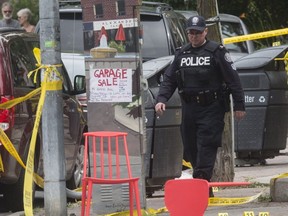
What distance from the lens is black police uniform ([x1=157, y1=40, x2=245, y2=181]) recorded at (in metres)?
9.52

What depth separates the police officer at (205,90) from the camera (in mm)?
9516

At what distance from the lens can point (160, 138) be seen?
10.9 metres

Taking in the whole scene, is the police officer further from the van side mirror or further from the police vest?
the van side mirror

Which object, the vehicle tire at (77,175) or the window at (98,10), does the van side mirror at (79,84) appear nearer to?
the vehicle tire at (77,175)

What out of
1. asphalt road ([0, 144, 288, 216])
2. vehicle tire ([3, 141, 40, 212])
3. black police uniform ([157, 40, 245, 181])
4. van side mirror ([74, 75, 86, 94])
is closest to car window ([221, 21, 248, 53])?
asphalt road ([0, 144, 288, 216])

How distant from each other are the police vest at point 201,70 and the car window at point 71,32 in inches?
213

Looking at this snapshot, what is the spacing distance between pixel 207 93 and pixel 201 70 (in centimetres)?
22

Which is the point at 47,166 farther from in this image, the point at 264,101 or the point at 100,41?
the point at 264,101

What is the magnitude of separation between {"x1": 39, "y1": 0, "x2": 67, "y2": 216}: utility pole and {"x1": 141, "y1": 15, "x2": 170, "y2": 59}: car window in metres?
5.58

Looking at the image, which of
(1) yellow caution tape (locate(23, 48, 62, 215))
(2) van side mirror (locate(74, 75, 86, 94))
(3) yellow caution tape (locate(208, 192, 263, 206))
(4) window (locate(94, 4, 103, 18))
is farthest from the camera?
(2) van side mirror (locate(74, 75, 86, 94))

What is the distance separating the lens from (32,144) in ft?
31.1

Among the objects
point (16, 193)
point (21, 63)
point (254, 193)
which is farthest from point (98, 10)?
point (254, 193)

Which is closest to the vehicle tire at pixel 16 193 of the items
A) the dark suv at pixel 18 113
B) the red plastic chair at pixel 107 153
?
the dark suv at pixel 18 113

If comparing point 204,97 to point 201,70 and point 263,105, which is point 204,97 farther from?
point 263,105
